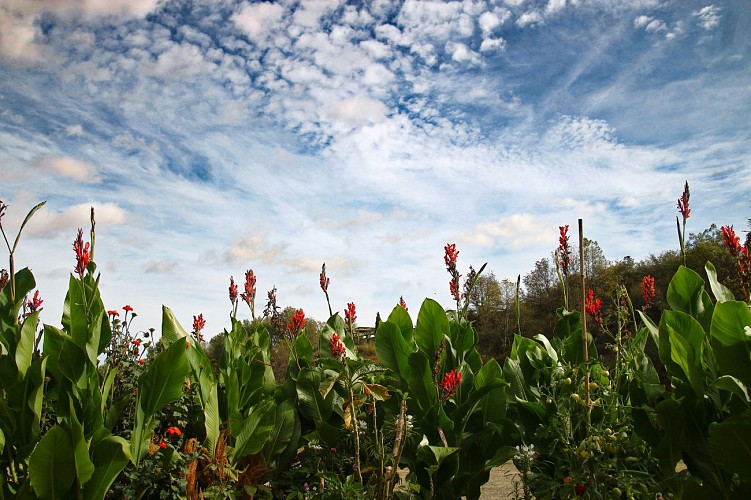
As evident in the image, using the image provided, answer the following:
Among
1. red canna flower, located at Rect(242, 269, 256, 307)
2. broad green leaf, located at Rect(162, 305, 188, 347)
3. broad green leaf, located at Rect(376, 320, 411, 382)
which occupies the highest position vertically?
red canna flower, located at Rect(242, 269, 256, 307)

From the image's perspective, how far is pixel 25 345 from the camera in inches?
89.4

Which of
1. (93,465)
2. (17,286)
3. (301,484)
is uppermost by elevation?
(17,286)

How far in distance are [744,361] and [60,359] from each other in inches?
106

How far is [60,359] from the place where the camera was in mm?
2170

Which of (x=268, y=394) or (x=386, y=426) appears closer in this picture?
(x=386, y=426)

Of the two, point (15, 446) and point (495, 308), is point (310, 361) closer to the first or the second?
point (15, 446)

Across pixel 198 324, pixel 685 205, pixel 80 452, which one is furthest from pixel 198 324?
pixel 685 205

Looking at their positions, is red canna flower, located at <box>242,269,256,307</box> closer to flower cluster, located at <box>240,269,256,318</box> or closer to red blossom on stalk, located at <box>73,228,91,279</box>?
flower cluster, located at <box>240,269,256,318</box>

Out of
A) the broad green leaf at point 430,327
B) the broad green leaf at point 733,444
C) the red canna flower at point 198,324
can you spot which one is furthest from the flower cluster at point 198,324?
the broad green leaf at point 733,444

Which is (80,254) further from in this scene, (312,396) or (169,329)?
(312,396)

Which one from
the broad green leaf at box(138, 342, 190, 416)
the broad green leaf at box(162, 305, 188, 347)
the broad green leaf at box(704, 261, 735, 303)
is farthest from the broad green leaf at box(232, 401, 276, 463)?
the broad green leaf at box(704, 261, 735, 303)

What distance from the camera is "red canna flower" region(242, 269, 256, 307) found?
315 centimetres

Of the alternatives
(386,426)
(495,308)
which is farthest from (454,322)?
(495,308)

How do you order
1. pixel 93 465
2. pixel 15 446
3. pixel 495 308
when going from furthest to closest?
pixel 495 308, pixel 15 446, pixel 93 465
